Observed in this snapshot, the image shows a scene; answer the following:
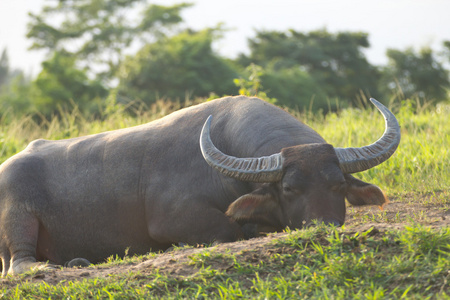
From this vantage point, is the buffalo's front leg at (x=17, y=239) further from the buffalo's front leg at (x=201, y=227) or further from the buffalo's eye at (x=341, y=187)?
the buffalo's eye at (x=341, y=187)

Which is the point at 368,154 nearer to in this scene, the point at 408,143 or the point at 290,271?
the point at 290,271

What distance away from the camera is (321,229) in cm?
458

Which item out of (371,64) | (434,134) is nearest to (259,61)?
(371,64)

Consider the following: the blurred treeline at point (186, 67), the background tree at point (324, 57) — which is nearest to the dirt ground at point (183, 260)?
the blurred treeline at point (186, 67)

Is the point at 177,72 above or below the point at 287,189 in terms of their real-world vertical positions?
below

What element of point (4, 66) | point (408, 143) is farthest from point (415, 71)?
point (4, 66)

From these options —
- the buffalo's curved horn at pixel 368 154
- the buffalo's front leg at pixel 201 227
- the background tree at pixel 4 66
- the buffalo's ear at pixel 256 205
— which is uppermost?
the buffalo's curved horn at pixel 368 154

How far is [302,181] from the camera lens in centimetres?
523

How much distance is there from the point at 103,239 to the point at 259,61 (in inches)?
1639

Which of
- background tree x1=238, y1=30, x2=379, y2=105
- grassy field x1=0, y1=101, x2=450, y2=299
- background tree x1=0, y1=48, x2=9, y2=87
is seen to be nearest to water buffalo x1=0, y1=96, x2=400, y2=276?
grassy field x1=0, y1=101, x2=450, y2=299

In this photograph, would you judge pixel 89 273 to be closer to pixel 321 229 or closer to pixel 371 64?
pixel 321 229

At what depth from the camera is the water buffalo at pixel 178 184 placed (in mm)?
5391

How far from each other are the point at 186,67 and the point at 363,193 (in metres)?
33.2

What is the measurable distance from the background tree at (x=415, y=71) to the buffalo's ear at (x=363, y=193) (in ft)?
124
